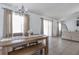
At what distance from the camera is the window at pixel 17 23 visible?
8.02 feet

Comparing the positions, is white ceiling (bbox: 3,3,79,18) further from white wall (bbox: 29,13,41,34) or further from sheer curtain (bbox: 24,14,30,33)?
sheer curtain (bbox: 24,14,30,33)

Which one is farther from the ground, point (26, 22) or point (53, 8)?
point (53, 8)

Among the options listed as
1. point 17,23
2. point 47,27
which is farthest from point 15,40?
point 47,27

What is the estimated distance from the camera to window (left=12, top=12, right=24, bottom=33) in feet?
8.02

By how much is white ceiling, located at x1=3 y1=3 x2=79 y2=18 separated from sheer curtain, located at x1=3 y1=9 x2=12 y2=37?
303 mm

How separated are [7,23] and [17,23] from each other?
0.27 m

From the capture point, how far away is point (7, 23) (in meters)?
2.54

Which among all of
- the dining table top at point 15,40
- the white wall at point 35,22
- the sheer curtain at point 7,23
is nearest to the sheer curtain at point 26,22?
the white wall at point 35,22

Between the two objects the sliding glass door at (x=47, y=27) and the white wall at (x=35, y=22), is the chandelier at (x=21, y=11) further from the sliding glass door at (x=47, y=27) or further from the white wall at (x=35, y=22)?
the sliding glass door at (x=47, y=27)

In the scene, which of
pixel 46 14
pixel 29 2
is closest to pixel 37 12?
pixel 46 14

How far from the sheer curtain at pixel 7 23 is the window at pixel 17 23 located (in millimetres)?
85

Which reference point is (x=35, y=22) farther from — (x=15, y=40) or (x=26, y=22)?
(x=15, y=40)

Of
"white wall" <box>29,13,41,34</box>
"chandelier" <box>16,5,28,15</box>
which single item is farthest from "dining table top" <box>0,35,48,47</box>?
"chandelier" <box>16,5,28,15</box>

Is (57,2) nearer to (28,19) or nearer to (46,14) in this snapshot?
(46,14)
